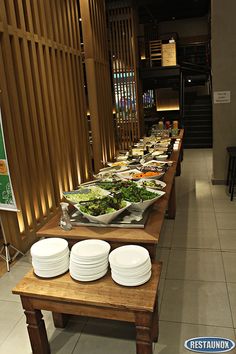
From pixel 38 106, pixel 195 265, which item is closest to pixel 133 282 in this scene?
pixel 195 265

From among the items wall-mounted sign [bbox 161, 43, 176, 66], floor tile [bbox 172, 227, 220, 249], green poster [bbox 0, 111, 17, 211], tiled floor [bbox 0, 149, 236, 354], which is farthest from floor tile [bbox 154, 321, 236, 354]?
wall-mounted sign [bbox 161, 43, 176, 66]

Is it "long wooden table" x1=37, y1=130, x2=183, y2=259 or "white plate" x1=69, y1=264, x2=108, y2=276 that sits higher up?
"long wooden table" x1=37, y1=130, x2=183, y2=259

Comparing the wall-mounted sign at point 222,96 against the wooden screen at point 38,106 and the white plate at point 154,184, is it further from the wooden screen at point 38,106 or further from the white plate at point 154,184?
the white plate at point 154,184

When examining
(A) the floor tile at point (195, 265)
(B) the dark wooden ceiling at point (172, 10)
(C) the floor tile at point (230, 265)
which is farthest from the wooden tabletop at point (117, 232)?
(B) the dark wooden ceiling at point (172, 10)

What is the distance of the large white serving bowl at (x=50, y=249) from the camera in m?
1.79

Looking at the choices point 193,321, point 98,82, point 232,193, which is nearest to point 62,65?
point 98,82

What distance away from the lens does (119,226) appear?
204 centimetres

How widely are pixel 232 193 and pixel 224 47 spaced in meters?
Answer: 2.47

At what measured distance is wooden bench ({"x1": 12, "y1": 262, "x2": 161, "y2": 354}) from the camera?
158cm

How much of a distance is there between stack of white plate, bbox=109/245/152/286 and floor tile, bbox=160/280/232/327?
2.75 feet

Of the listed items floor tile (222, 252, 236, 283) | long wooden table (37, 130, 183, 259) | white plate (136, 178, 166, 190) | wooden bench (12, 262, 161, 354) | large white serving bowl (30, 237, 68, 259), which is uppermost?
white plate (136, 178, 166, 190)

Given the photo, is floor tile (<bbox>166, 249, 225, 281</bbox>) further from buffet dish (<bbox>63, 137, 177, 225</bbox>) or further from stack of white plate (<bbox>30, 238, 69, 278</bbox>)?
stack of white plate (<bbox>30, 238, 69, 278</bbox>)

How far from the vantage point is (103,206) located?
204 cm

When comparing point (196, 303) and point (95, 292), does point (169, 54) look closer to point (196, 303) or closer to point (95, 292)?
point (196, 303)
